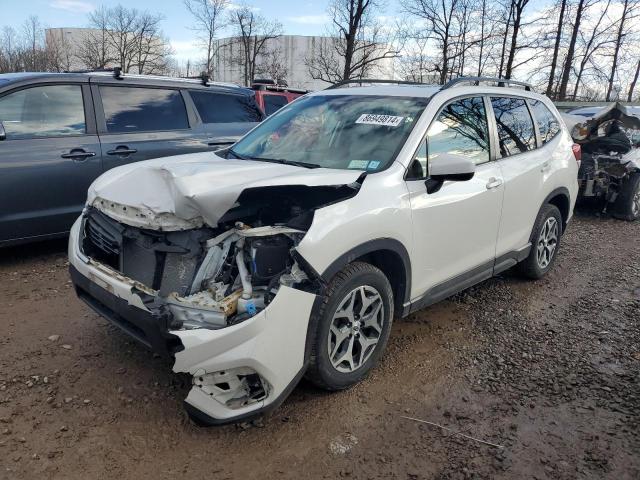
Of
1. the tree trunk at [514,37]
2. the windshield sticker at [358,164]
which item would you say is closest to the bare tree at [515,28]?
the tree trunk at [514,37]

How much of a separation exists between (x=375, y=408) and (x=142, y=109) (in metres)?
4.37

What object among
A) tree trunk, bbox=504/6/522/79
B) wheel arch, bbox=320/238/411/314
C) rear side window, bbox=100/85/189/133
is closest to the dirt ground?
wheel arch, bbox=320/238/411/314

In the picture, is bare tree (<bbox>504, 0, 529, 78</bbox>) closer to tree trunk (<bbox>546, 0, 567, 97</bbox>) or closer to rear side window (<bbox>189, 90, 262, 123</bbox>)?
tree trunk (<bbox>546, 0, 567, 97</bbox>)

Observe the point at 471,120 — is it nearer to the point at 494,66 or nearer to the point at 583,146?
the point at 583,146

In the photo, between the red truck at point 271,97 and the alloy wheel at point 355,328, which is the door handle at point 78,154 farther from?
the red truck at point 271,97

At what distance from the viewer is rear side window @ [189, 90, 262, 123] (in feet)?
20.5

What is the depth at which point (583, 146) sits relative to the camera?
8344 millimetres

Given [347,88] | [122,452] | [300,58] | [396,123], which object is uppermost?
[300,58]

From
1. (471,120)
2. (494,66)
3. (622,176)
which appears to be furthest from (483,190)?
(494,66)

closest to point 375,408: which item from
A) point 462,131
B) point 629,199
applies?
point 462,131

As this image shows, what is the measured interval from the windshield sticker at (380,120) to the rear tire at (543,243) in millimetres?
1954

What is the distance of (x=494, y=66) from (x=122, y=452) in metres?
27.2

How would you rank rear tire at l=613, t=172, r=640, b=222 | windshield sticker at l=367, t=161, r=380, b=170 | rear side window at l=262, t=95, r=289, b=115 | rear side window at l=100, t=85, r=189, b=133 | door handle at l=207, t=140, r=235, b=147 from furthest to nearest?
rear side window at l=262, t=95, r=289, b=115, rear tire at l=613, t=172, r=640, b=222, door handle at l=207, t=140, r=235, b=147, rear side window at l=100, t=85, r=189, b=133, windshield sticker at l=367, t=161, r=380, b=170

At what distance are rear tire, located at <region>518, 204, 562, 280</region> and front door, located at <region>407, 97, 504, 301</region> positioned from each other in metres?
0.92
